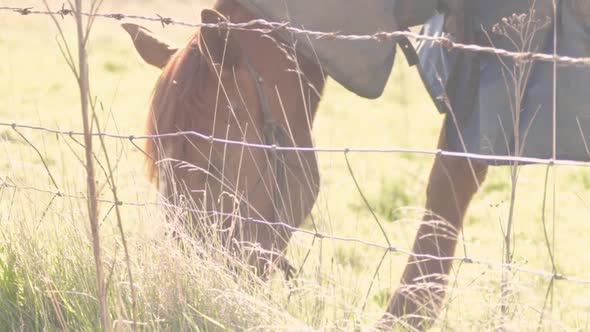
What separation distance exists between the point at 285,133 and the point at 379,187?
284 centimetres

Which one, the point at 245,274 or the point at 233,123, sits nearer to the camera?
the point at 245,274

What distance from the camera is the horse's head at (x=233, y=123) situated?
3295mm

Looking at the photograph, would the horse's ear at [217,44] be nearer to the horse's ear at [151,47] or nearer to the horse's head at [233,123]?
the horse's head at [233,123]

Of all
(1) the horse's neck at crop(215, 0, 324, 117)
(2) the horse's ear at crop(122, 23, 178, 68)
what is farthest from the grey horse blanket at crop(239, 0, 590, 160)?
(2) the horse's ear at crop(122, 23, 178, 68)

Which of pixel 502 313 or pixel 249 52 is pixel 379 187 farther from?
pixel 502 313

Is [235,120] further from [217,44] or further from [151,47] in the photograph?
[151,47]

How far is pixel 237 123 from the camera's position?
10.8 feet

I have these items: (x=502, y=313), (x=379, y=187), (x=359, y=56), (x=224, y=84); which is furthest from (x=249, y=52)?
(x=379, y=187)

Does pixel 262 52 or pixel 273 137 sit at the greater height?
pixel 262 52

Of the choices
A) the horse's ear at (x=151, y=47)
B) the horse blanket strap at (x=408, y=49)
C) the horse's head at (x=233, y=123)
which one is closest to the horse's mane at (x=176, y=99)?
the horse's head at (x=233, y=123)

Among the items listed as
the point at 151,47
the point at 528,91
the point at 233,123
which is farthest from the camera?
the point at 151,47

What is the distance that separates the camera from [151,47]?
11.9 feet

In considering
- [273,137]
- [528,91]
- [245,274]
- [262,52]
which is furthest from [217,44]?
[528,91]

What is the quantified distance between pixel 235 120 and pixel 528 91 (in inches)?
38.6
